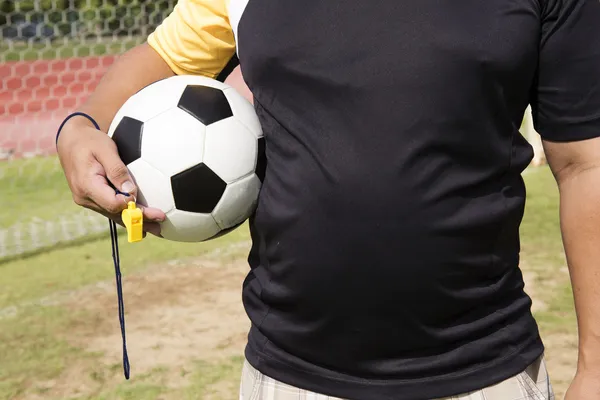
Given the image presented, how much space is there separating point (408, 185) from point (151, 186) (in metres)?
0.67

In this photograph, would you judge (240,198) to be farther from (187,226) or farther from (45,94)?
(45,94)

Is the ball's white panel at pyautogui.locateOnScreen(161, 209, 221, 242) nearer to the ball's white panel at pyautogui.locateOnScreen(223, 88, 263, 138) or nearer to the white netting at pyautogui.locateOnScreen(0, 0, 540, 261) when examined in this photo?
the ball's white panel at pyautogui.locateOnScreen(223, 88, 263, 138)

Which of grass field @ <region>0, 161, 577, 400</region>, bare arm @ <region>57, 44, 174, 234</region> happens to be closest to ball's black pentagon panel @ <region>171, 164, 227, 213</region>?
bare arm @ <region>57, 44, 174, 234</region>

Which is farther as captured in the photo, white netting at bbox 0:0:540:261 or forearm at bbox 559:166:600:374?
white netting at bbox 0:0:540:261

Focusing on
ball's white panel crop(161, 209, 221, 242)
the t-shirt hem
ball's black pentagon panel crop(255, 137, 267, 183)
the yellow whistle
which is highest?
the yellow whistle

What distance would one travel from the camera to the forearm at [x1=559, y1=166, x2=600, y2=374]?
179 centimetres

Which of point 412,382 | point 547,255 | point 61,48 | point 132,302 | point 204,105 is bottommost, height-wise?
point 61,48

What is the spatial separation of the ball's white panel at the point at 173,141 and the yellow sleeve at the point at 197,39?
159mm

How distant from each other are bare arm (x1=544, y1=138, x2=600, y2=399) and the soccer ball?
0.71m

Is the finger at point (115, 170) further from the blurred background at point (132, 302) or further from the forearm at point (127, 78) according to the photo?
the blurred background at point (132, 302)

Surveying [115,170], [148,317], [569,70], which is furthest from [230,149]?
[148,317]

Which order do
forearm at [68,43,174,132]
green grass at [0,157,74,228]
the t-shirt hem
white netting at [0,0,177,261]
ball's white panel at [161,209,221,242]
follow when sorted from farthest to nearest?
green grass at [0,157,74,228], white netting at [0,0,177,261], forearm at [68,43,174,132], ball's white panel at [161,209,221,242], the t-shirt hem

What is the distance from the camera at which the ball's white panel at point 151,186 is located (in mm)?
1990

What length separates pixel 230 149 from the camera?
2.06 meters
